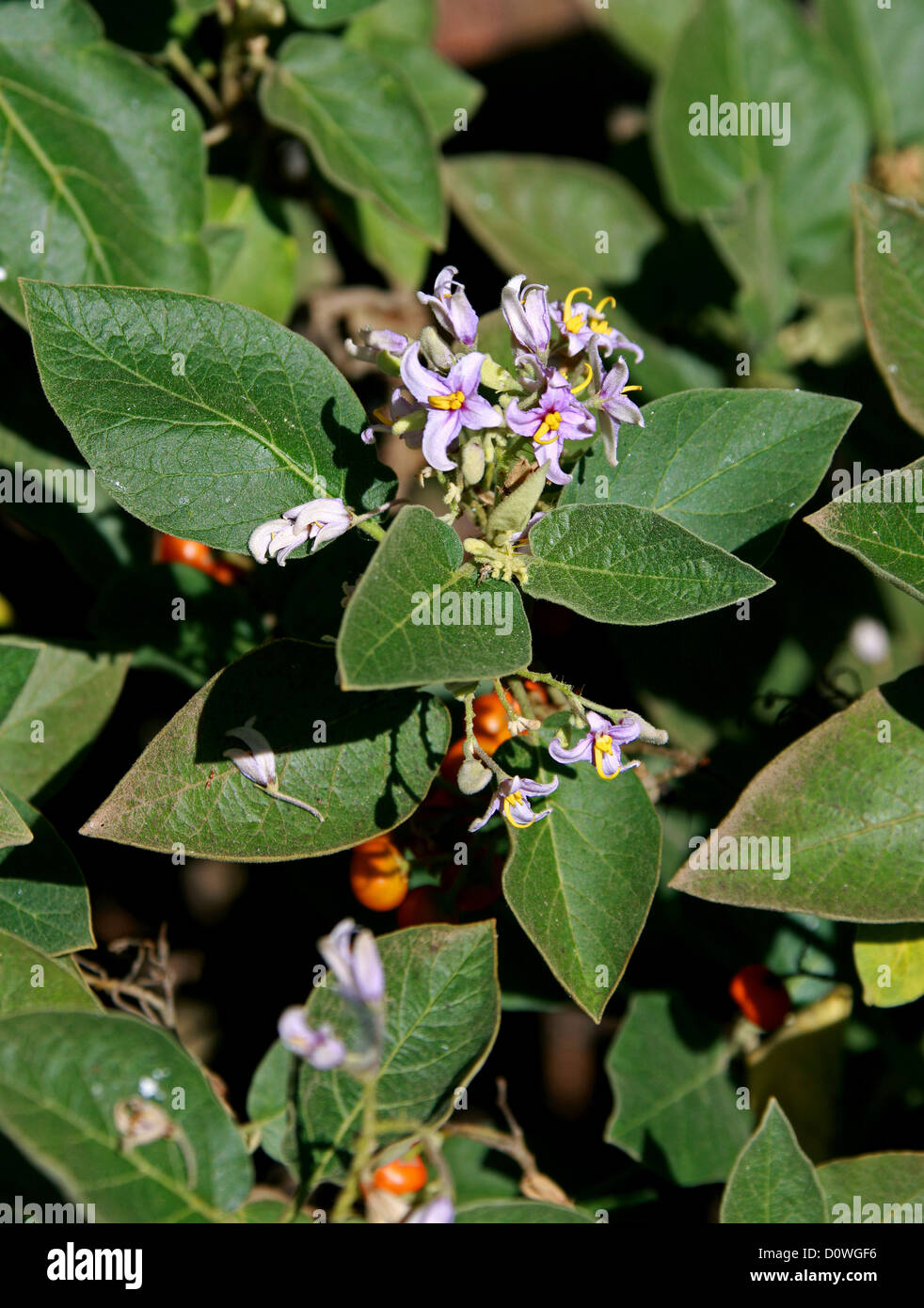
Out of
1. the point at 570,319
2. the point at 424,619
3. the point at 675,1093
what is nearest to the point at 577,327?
the point at 570,319

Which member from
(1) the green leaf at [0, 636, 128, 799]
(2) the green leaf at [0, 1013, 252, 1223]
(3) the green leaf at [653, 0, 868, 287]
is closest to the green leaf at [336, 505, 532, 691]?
(2) the green leaf at [0, 1013, 252, 1223]

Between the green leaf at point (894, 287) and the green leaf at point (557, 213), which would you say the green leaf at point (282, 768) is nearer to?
the green leaf at point (894, 287)

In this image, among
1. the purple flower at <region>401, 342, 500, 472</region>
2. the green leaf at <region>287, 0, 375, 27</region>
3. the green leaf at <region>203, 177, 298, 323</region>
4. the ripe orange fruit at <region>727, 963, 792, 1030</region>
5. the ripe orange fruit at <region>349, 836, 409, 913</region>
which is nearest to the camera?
the purple flower at <region>401, 342, 500, 472</region>

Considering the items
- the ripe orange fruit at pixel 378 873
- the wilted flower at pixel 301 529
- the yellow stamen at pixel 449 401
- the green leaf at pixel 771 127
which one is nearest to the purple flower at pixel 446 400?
the yellow stamen at pixel 449 401

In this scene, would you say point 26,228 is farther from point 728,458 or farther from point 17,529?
point 728,458

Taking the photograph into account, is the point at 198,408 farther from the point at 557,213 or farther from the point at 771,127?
the point at 771,127

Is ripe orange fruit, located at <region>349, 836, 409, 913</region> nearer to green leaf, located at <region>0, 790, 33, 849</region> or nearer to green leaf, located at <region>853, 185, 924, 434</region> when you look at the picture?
green leaf, located at <region>0, 790, 33, 849</region>
